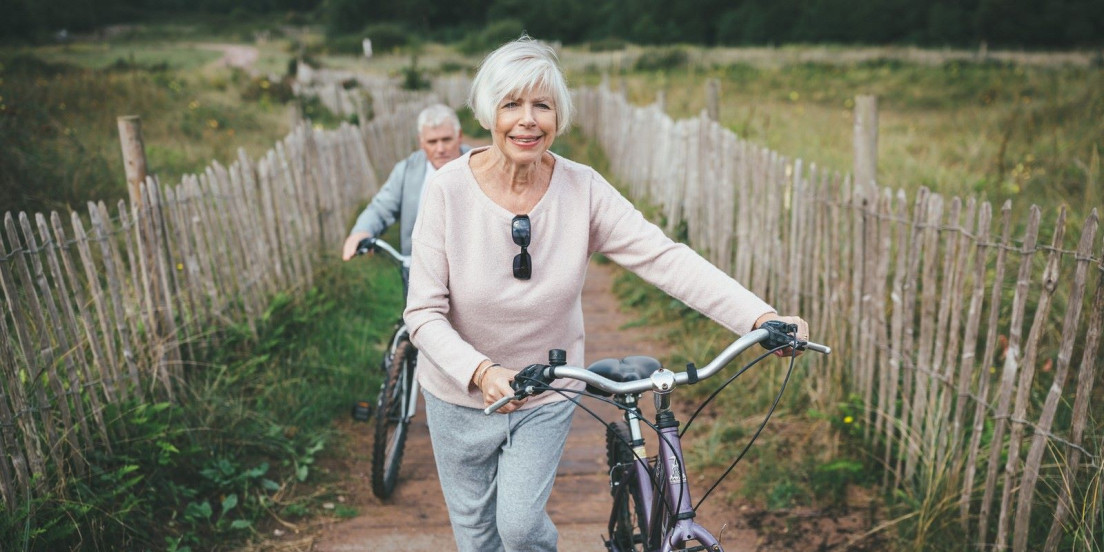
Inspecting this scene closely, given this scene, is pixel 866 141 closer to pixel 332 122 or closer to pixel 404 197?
pixel 404 197

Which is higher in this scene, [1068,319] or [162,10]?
[162,10]

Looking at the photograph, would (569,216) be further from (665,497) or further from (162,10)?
→ (162,10)

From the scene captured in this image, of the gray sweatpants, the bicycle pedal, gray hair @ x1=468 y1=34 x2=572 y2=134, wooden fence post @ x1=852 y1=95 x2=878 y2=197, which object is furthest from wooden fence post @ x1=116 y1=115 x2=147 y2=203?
wooden fence post @ x1=852 y1=95 x2=878 y2=197

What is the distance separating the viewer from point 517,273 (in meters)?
2.16

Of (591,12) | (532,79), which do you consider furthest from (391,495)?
(591,12)

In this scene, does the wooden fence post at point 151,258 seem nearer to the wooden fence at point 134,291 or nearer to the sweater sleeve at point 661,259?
the wooden fence at point 134,291

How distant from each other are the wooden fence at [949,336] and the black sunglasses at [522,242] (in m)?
1.82

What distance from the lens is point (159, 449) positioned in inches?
149

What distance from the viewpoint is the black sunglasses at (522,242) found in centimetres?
211

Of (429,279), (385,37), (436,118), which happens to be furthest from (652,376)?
(385,37)

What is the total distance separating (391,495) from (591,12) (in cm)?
6514

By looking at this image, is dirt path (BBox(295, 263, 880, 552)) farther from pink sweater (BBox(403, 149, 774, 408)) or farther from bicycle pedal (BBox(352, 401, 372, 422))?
pink sweater (BBox(403, 149, 774, 408))

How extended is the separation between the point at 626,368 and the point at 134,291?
313 centimetres

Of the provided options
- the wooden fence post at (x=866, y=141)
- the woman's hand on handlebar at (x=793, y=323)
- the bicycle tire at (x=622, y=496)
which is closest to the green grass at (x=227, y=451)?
the bicycle tire at (x=622, y=496)
